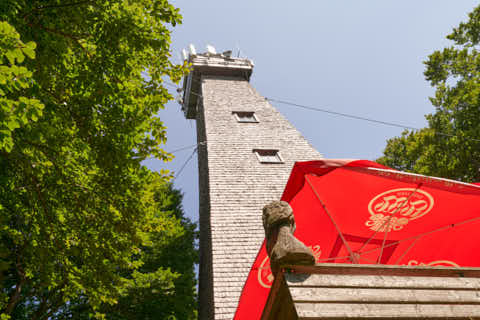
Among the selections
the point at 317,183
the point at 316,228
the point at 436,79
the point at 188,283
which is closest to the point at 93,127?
the point at 317,183

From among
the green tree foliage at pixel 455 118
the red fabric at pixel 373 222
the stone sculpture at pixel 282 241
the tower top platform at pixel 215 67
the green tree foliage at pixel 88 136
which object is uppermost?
the tower top platform at pixel 215 67

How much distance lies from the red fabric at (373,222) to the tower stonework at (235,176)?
3.00 meters

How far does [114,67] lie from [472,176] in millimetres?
12984

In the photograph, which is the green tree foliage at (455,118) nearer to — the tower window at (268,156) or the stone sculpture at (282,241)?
the tower window at (268,156)

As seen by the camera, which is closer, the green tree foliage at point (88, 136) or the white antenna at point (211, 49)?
the green tree foliage at point (88, 136)

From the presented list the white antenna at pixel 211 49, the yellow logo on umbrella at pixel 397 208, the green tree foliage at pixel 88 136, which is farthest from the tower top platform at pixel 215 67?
the yellow logo on umbrella at pixel 397 208

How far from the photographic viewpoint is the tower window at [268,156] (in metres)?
12.7

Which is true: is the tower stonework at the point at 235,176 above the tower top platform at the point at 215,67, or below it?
below

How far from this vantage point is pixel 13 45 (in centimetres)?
283

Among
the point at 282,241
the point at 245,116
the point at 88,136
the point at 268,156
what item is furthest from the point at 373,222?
the point at 245,116

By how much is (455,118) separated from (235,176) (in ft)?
29.3

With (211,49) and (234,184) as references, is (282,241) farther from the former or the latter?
(211,49)

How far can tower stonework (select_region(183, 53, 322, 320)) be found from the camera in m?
8.49

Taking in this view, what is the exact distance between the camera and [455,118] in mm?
12352
